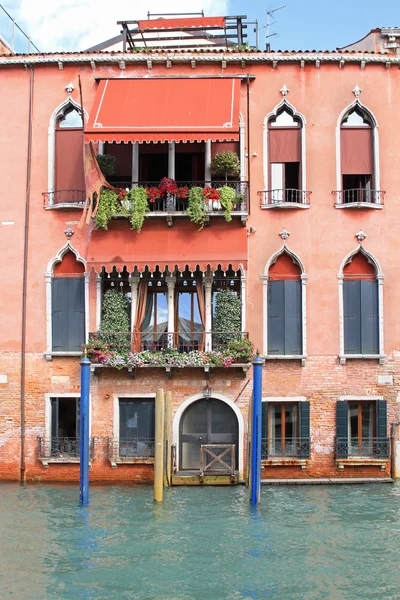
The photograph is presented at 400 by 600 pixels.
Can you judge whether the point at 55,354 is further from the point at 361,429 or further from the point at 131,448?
the point at 361,429

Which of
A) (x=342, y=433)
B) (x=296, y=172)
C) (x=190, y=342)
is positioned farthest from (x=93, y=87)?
(x=342, y=433)

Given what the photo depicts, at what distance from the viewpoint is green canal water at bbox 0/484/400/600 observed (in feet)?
40.1

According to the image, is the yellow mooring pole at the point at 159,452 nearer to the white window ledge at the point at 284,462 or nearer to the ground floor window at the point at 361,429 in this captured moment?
the white window ledge at the point at 284,462

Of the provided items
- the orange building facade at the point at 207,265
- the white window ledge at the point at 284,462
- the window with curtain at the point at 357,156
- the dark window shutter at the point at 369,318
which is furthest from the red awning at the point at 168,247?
the white window ledge at the point at 284,462

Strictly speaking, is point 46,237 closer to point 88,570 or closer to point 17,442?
point 17,442

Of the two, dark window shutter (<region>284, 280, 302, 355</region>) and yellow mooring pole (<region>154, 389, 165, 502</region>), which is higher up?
dark window shutter (<region>284, 280, 302, 355</region>)

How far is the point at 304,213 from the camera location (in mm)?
19891

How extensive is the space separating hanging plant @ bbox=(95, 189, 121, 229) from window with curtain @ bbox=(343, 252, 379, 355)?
18.0 feet

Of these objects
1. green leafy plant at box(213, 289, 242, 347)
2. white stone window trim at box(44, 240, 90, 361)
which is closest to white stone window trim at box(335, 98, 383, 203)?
green leafy plant at box(213, 289, 242, 347)

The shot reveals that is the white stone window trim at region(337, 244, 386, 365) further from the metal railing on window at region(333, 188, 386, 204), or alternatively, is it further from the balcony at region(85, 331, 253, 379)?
the balcony at region(85, 331, 253, 379)

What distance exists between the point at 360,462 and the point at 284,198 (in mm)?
6246

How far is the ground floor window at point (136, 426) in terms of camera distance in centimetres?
1964

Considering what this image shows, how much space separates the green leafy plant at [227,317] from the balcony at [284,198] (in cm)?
226

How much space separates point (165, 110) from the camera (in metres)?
19.4
